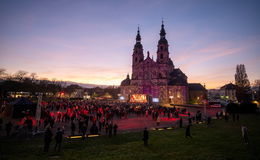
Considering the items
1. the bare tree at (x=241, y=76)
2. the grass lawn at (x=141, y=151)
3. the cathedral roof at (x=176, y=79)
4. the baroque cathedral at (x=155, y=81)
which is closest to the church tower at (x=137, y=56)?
the baroque cathedral at (x=155, y=81)

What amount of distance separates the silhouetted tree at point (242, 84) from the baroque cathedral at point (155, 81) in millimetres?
17704

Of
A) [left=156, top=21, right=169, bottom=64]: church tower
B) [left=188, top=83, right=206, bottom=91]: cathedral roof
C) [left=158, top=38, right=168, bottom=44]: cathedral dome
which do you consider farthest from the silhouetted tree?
[left=158, top=38, right=168, bottom=44]: cathedral dome

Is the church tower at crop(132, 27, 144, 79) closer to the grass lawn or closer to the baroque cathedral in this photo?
the baroque cathedral

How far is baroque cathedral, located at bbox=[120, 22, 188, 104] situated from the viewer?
60.7m

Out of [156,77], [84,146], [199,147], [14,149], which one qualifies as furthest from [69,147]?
[156,77]

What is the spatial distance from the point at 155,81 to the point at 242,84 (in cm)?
3132

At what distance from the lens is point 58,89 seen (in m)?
79.4

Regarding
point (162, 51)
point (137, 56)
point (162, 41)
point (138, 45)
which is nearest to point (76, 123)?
point (162, 51)

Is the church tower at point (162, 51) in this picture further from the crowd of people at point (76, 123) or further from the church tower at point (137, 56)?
the crowd of people at point (76, 123)

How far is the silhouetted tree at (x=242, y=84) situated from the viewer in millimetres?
47356

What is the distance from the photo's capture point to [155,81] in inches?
2527

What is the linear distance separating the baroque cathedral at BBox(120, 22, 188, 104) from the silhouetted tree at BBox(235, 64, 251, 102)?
58.1 feet

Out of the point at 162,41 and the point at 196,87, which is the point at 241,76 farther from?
the point at 162,41

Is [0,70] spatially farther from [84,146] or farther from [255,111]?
[255,111]
